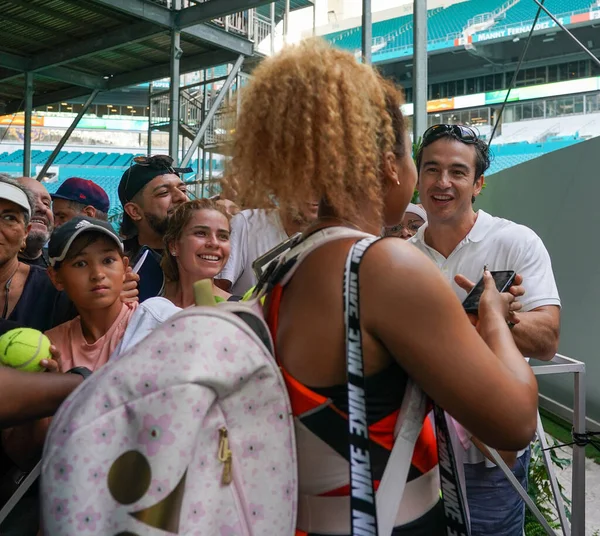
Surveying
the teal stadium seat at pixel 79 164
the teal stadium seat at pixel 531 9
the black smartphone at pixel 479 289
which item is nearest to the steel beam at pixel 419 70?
the black smartphone at pixel 479 289

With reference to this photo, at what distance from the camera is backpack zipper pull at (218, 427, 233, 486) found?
101 cm

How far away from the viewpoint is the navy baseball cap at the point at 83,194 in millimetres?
3773

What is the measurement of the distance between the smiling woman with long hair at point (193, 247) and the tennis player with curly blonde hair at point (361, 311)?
1.42 metres

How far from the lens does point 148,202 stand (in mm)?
3359

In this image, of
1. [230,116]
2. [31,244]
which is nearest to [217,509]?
[230,116]

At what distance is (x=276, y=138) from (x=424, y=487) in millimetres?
731

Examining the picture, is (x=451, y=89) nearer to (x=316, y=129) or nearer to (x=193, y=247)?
(x=193, y=247)

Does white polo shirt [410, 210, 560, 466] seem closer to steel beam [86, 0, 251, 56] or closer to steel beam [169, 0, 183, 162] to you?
steel beam [86, 0, 251, 56]

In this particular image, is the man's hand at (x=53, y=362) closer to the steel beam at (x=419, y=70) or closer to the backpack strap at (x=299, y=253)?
the backpack strap at (x=299, y=253)

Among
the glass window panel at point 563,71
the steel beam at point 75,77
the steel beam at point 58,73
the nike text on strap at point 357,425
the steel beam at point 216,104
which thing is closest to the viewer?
the nike text on strap at point 357,425

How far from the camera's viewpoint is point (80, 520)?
950 mm

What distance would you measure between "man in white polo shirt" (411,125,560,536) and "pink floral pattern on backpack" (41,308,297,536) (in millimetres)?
881

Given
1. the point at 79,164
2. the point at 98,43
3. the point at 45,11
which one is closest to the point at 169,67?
the point at 98,43

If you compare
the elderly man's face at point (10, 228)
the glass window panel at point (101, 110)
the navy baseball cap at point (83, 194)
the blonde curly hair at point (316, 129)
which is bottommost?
the elderly man's face at point (10, 228)
